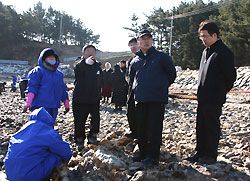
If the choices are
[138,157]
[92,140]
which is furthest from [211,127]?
[92,140]

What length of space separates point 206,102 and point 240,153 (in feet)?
3.87

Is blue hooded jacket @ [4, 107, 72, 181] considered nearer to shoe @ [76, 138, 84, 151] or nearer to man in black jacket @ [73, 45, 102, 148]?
shoe @ [76, 138, 84, 151]

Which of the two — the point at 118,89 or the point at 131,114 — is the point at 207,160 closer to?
the point at 131,114

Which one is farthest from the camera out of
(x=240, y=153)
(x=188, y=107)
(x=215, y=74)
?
(x=188, y=107)

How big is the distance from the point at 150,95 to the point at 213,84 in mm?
862

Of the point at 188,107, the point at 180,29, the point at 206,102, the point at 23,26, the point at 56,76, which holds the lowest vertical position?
the point at 188,107

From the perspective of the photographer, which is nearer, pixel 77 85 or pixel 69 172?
pixel 69 172

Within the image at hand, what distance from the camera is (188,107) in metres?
9.74

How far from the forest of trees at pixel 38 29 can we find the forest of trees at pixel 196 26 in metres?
28.8

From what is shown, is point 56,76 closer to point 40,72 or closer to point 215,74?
point 40,72

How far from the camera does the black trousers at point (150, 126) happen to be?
10.8ft

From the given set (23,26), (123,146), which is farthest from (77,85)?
(23,26)

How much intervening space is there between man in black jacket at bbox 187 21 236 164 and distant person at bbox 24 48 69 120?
2.35 meters

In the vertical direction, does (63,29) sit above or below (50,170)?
above
